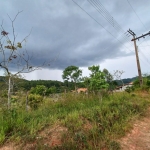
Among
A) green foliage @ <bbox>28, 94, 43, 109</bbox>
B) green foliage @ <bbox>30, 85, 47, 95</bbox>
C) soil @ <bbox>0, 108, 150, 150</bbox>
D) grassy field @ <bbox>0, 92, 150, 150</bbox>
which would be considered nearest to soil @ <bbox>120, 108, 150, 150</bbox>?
Answer: soil @ <bbox>0, 108, 150, 150</bbox>

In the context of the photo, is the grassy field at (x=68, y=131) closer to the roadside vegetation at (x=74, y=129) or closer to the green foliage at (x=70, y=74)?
the roadside vegetation at (x=74, y=129)

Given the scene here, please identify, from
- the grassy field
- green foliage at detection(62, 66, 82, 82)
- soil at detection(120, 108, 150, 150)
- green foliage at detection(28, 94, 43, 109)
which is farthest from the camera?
green foliage at detection(62, 66, 82, 82)

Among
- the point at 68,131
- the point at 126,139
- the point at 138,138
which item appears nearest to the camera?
the point at 68,131

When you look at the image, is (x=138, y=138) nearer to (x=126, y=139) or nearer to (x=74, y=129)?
(x=126, y=139)

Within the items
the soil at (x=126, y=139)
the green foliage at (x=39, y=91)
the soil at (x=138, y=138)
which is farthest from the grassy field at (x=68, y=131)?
the green foliage at (x=39, y=91)

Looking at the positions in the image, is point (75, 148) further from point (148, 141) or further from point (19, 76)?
point (19, 76)

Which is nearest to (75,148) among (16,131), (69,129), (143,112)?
(69,129)

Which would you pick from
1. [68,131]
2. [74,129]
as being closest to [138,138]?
[74,129]

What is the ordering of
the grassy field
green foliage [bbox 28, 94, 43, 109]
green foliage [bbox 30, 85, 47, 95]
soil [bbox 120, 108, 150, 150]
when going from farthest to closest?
1. green foliage [bbox 30, 85, 47, 95]
2. green foliage [bbox 28, 94, 43, 109]
3. soil [bbox 120, 108, 150, 150]
4. the grassy field

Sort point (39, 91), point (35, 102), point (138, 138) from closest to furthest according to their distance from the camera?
point (138, 138), point (35, 102), point (39, 91)

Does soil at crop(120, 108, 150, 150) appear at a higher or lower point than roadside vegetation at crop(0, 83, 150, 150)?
lower

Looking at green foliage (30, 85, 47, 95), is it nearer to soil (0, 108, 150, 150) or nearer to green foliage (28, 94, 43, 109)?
green foliage (28, 94, 43, 109)

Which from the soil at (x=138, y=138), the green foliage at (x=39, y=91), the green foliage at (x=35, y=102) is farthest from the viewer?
the green foliage at (x=39, y=91)

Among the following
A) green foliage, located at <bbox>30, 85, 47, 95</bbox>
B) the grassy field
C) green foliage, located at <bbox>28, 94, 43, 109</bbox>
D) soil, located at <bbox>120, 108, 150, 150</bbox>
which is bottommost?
soil, located at <bbox>120, 108, 150, 150</bbox>
